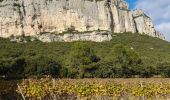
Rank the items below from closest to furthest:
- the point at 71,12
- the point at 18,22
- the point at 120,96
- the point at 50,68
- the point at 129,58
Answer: the point at 120,96
the point at 50,68
the point at 129,58
the point at 18,22
the point at 71,12

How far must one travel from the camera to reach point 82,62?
6694 cm

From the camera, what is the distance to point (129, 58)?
70.1 metres

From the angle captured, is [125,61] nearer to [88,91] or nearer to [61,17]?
[88,91]

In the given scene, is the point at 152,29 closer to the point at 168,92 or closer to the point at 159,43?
the point at 159,43

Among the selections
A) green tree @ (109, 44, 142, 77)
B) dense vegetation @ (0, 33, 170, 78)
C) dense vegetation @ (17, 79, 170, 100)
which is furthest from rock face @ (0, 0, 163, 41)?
dense vegetation @ (17, 79, 170, 100)

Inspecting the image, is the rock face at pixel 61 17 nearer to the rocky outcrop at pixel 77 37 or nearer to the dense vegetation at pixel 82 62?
the rocky outcrop at pixel 77 37

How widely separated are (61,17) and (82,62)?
65.0m

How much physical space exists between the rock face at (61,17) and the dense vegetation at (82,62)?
61.0ft

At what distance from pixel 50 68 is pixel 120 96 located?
3514cm

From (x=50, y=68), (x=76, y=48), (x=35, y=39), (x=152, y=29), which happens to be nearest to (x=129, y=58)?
(x=76, y=48)

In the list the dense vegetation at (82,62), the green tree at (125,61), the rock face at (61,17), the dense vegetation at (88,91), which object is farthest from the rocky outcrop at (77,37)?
the dense vegetation at (88,91)

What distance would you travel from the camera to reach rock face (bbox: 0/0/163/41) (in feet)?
399

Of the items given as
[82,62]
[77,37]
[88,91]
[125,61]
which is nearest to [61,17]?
[77,37]

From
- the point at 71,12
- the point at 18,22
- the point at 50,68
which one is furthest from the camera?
the point at 71,12
